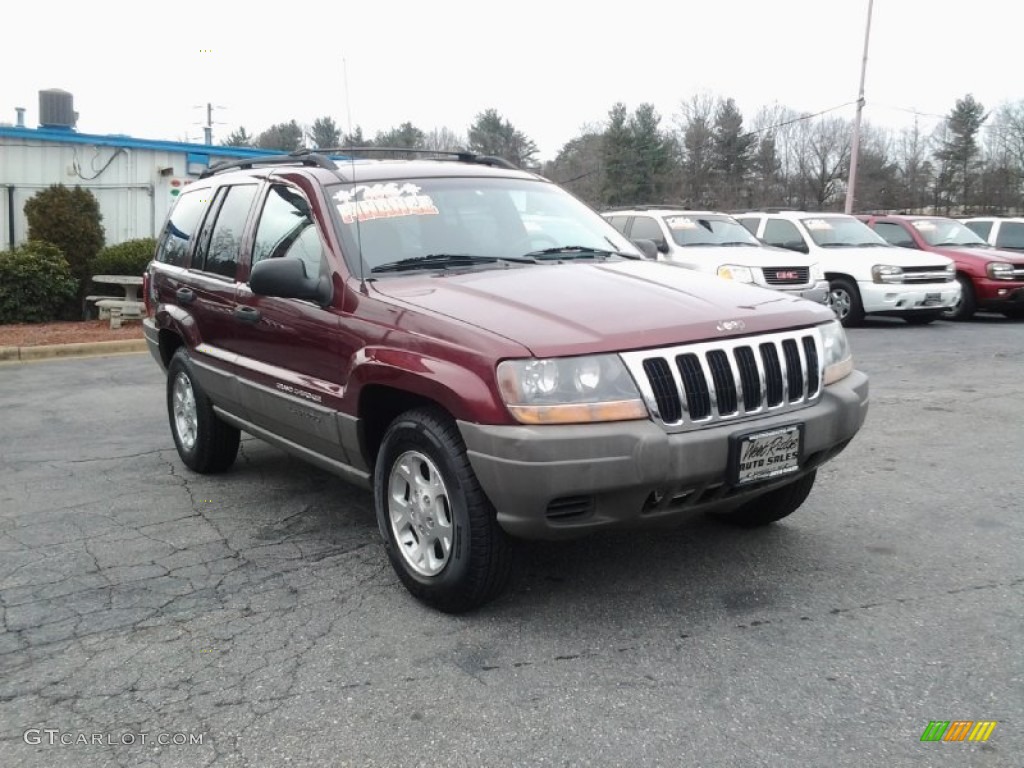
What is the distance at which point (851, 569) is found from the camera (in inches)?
166

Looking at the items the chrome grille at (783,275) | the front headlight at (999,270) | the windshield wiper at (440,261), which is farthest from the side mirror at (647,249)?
the front headlight at (999,270)

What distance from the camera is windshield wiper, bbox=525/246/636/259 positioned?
4688 millimetres

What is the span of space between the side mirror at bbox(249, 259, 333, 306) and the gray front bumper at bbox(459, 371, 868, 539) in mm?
1199

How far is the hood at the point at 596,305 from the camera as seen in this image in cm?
347

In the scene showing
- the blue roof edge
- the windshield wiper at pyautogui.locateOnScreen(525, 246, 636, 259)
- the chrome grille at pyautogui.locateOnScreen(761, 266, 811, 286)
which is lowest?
the chrome grille at pyautogui.locateOnScreen(761, 266, 811, 286)

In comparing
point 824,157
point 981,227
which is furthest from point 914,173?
point 981,227

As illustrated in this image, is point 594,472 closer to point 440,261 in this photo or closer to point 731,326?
point 731,326

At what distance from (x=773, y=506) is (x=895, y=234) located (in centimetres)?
1333

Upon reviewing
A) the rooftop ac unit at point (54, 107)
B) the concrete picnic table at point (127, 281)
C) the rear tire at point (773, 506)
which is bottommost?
the rear tire at point (773, 506)

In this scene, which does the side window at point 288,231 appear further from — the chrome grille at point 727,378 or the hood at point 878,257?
the hood at point 878,257

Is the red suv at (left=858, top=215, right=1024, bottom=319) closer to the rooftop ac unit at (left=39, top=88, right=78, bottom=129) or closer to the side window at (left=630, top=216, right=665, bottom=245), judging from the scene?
the side window at (left=630, top=216, right=665, bottom=245)

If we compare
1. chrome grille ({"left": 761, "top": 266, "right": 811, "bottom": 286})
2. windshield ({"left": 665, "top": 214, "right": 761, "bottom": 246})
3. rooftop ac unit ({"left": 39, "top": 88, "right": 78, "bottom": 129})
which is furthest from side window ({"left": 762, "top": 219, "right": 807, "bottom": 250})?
rooftop ac unit ({"left": 39, "top": 88, "right": 78, "bottom": 129})

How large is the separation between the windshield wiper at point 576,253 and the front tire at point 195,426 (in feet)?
7.72

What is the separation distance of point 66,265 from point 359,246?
1158cm
